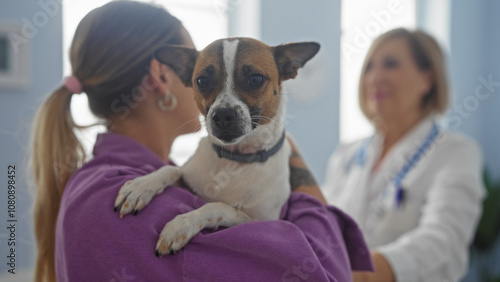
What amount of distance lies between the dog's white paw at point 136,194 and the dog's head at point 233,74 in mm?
181

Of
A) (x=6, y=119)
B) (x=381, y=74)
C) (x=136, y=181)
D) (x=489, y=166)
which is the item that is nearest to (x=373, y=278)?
(x=136, y=181)

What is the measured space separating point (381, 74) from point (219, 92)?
4.88 ft

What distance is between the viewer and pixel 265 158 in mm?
909

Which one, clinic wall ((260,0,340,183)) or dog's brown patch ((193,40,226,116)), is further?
clinic wall ((260,0,340,183))

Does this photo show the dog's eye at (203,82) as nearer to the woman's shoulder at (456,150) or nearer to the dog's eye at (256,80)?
the dog's eye at (256,80)

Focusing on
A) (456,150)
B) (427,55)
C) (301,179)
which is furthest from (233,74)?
(427,55)

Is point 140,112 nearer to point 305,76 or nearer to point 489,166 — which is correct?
point 305,76

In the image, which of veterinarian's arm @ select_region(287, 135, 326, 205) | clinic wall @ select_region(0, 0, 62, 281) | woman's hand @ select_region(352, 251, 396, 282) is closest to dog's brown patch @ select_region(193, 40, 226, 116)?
veterinarian's arm @ select_region(287, 135, 326, 205)

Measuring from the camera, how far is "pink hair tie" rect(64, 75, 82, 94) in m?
1.01

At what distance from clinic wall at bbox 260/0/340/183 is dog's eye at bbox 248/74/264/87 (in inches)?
7.1

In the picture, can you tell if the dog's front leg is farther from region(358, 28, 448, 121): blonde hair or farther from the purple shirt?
region(358, 28, 448, 121): blonde hair

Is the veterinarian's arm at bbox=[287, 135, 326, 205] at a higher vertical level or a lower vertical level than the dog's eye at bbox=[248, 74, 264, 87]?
lower

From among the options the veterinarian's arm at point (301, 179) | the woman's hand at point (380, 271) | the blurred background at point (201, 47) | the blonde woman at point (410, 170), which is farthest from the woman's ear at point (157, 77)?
the blonde woman at point (410, 170)

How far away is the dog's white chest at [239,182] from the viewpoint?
0.89 meters
